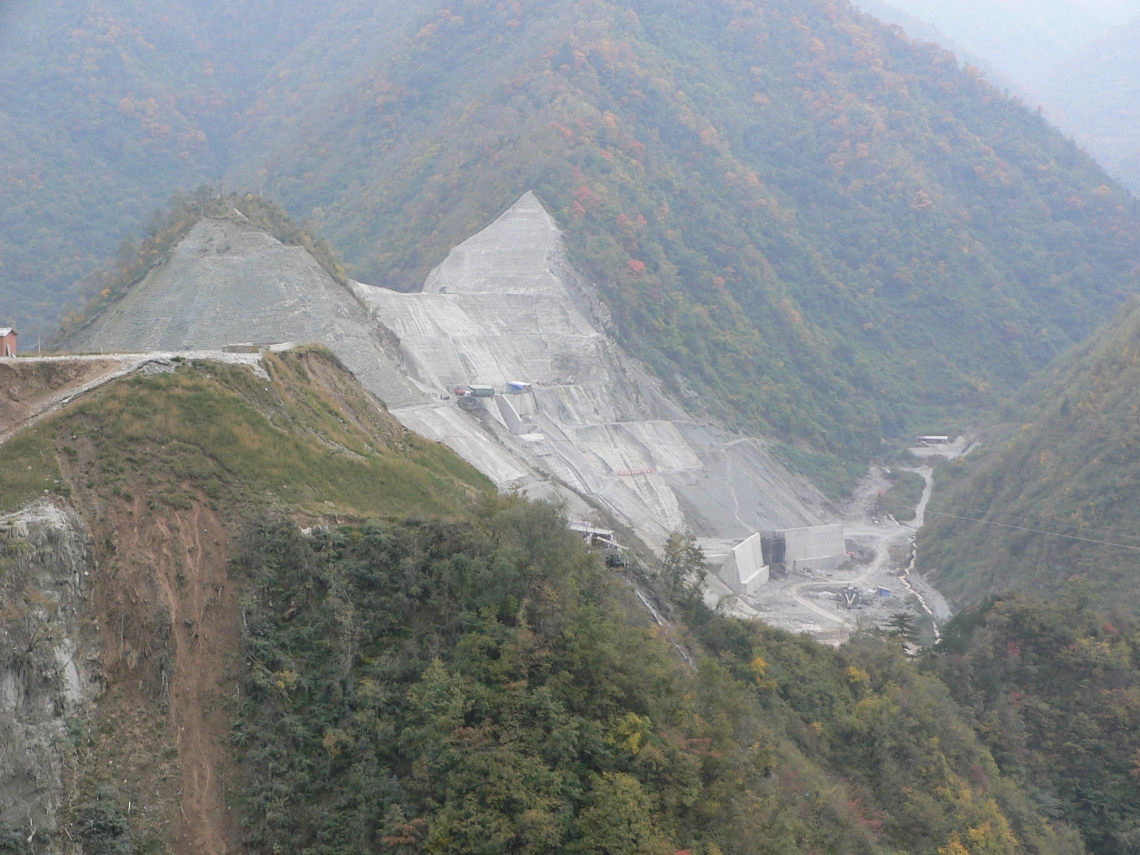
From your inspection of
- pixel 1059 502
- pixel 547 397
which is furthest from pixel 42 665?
pixel 1059 502

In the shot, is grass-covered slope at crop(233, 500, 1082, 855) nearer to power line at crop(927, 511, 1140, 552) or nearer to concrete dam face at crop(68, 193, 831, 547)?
concrete dam face at crop(68, 193, 831, 547)

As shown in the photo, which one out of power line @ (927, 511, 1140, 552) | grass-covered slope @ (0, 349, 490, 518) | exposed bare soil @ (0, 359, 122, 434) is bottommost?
power line @ (927, 511, 1140, 552)

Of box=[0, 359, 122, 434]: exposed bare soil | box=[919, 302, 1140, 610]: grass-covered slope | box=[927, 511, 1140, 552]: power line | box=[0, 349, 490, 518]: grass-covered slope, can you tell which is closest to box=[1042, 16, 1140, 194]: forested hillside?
box=[919, 302, 1140, 610]: grass-covered slope

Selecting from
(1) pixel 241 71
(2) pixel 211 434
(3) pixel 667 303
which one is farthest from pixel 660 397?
(1) pixel 241 71

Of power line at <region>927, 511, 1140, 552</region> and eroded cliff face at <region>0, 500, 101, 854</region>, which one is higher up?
eroded cliff face at <region>0, 500, 101, 854</region>

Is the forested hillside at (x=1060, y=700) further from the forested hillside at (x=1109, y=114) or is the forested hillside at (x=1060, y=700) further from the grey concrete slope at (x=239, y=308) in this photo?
the forested hillside at (x=1109, y=114)

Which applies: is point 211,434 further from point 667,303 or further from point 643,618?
point 667,303

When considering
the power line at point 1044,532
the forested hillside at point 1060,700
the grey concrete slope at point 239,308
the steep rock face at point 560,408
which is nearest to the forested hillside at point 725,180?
the steep rock face at point 560,408
